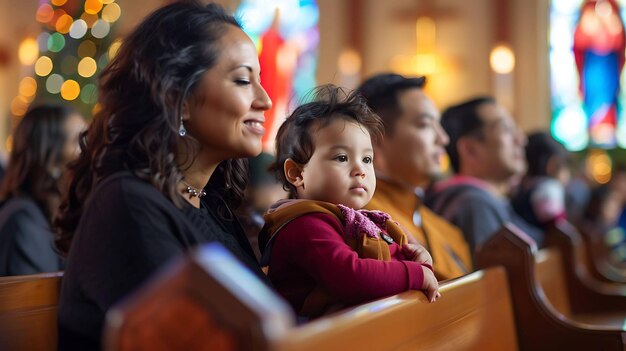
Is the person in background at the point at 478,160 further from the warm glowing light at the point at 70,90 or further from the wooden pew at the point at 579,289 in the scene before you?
the warm glowing light at the point at 70,90

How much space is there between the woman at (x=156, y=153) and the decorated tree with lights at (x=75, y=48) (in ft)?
22.4

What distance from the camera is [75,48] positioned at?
8.99 metres

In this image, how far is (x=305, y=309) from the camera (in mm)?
2123

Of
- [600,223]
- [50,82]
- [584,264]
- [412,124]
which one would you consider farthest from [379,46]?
[412,124]

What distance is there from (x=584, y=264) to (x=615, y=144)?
6.77 m

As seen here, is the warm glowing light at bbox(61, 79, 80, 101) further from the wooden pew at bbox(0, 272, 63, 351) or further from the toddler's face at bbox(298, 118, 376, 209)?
the toddler's face at bbox(298, 118, 376, 209)

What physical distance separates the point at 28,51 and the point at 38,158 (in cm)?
752

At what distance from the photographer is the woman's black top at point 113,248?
1685 mm

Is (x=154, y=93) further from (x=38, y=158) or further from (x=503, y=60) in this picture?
(x=503, y=60)

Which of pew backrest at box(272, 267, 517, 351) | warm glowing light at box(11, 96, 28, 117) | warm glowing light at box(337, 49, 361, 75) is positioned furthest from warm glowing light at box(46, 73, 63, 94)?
pew backrest at box(272, 267, 517, 351)

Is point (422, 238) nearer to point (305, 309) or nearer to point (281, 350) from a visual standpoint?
point (305, 309)

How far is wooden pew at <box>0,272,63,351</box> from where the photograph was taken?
2107mm

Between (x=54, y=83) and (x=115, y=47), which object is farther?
(x=54, y=83)

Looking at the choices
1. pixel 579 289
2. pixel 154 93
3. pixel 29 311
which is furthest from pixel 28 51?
pixel 154 93
